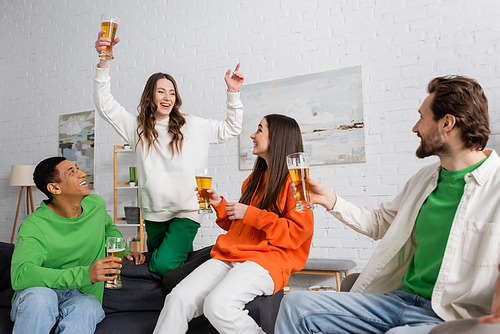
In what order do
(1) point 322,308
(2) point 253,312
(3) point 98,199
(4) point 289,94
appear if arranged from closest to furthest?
(1) point 322,308 → (2) point 253,312 → (3) point 98,199 → (4) point 289,94

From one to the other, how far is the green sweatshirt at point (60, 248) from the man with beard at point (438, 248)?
1.00 m

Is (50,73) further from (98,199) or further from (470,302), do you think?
(470,302)

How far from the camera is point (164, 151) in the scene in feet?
7.77

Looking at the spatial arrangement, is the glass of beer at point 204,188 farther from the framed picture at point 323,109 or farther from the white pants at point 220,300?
the framed picture at point 323,109

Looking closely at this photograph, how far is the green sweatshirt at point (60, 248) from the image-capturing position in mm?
1675

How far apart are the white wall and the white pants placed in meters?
2.08

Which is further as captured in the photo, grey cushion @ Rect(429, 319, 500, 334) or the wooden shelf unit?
the wooden shelf unit

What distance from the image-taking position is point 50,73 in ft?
17.0

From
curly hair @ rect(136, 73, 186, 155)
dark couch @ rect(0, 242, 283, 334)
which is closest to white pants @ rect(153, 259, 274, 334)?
dark couch @ rect(0, 242, 283, 334)

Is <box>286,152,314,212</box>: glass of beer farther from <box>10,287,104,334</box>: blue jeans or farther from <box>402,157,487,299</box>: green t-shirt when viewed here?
<box>10,287,104,334</box>: blue jeans

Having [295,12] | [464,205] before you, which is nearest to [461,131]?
[464,205]

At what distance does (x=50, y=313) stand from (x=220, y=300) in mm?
772

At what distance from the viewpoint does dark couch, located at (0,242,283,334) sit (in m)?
1.77

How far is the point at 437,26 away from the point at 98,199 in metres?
3.02
